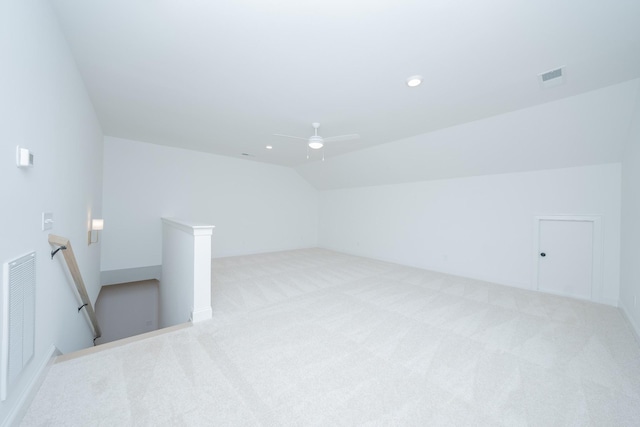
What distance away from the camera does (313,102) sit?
11.8 feet

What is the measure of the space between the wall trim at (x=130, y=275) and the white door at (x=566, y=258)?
28.3ft

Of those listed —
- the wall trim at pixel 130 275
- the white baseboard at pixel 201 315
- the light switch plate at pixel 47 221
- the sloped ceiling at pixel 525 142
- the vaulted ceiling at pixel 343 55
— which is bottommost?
the wall trim at pixel 130 275

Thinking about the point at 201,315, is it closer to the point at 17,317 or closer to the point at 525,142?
the point at 17,317

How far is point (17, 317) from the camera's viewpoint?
1565 mm

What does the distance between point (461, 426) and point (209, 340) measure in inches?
96.5

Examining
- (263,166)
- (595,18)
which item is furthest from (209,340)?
(263,166)

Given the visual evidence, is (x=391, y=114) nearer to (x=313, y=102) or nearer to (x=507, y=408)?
(x=313, y=102)

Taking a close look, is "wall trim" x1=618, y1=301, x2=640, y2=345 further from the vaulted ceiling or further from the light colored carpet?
the vaulted ceiling

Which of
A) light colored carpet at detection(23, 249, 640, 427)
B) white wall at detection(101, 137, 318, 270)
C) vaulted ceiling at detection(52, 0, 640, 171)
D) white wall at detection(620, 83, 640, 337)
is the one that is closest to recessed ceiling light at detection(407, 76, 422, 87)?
vaulted ceiling at detection(52, 0, 640, 171)

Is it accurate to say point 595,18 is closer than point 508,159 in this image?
Yes

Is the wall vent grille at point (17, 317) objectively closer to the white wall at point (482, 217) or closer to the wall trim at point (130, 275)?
the wall trim at point (130, 275)

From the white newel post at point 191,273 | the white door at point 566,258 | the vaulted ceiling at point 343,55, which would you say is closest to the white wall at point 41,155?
the vaulted ceiling at point 343,55

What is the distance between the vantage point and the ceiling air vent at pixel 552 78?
8.96 ft

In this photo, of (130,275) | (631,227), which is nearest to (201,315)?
(130,275)
